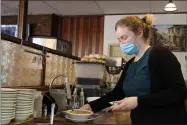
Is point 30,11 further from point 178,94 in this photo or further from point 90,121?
point 178,94

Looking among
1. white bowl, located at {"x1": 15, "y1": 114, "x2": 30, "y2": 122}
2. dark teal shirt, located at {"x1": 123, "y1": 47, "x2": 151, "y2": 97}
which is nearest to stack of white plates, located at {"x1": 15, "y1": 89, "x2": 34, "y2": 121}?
white bowl, located at {"x1": 15, "y1": 114, "x2": 30, "y2": 122}

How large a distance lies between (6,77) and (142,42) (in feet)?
2.92

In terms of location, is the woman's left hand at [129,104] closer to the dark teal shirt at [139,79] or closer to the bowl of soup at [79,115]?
the dark teal shirt at [139,79]

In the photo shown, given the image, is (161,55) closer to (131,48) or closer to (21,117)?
(131,48)

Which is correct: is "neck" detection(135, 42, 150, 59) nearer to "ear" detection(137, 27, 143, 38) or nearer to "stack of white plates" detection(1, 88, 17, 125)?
"ear" detection(137, 27, 143, 38)

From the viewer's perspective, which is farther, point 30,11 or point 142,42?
point 30,11

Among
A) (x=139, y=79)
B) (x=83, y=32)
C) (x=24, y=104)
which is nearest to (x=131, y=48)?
(x=139, y=79)

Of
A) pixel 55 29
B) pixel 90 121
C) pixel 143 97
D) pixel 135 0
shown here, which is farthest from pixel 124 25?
pixel 55 29

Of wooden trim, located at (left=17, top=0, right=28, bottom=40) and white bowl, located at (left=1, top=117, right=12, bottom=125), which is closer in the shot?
white bowl, located at (left=1, top=117, right=12, bottom=125)

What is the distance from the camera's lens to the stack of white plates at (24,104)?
136cm

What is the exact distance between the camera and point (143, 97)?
51.5 inches

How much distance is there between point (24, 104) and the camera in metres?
1.39

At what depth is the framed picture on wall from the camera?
507 cm

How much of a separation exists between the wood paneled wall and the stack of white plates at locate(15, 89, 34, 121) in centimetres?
422
